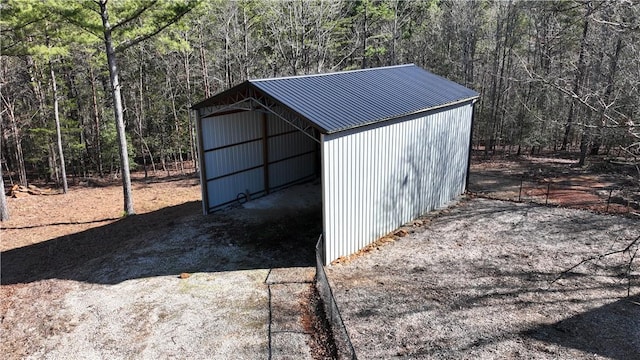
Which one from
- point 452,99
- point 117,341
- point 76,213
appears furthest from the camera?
point 76,213

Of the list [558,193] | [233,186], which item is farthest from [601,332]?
[233,186]

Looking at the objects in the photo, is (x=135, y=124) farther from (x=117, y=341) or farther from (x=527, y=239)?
(x=527, y=239)

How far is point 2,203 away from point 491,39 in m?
25.1

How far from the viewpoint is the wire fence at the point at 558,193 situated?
12.9 m

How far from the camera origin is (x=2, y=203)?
595 inches

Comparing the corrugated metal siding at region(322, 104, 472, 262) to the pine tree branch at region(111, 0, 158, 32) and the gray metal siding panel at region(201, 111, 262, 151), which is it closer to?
the gray metal siding panel at region(201, 111, 262, 151)

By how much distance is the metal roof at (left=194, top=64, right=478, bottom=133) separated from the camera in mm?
9391

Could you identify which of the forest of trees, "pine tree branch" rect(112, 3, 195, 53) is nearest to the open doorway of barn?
"pine tree branch" rect(112, 3, 195, 53)

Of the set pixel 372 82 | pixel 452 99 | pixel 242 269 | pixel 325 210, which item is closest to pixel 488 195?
pixel 452 99

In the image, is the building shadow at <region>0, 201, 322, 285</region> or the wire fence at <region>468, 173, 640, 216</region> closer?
the building shadow at <region>0, 201, 322, 285</region>

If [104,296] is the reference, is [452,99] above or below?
above

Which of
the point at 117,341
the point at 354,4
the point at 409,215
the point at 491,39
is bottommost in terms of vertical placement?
the point at 117,341

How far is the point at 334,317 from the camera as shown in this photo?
7.30 meters

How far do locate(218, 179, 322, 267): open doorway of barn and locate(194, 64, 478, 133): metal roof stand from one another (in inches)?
128
